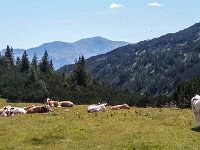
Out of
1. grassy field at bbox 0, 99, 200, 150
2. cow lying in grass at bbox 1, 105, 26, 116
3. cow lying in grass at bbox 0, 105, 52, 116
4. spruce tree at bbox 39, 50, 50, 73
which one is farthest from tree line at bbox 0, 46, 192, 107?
grassy field at bbox 0, 99, 200, 150

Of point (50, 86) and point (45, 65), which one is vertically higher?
point (45, 65)

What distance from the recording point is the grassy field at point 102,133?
2836cm

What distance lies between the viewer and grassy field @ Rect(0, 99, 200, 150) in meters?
28.4

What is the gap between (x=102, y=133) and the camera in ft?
106

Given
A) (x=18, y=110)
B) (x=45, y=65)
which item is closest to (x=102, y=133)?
(x=18, y=110)

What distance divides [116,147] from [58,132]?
6.93 meters

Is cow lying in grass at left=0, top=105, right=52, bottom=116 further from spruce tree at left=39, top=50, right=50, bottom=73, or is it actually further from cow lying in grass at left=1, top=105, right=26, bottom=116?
spruce tree at left=39, top=50, right=50, bottom=73

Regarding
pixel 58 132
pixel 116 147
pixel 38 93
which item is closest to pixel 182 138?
pixel 116 147

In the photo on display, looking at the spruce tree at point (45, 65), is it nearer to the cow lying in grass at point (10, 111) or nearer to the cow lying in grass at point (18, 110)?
the cow lying in grass at point (18, 110)

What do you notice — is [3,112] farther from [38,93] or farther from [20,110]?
[38,93]

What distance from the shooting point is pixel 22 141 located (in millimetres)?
30719

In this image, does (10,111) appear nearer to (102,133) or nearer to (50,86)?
(102,133)

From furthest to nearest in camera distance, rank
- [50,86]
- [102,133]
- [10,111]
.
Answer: [50,86] → [10,111] → [102,133]

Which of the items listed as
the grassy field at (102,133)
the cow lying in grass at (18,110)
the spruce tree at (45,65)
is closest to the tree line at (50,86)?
the spruce tree at (45,65)
